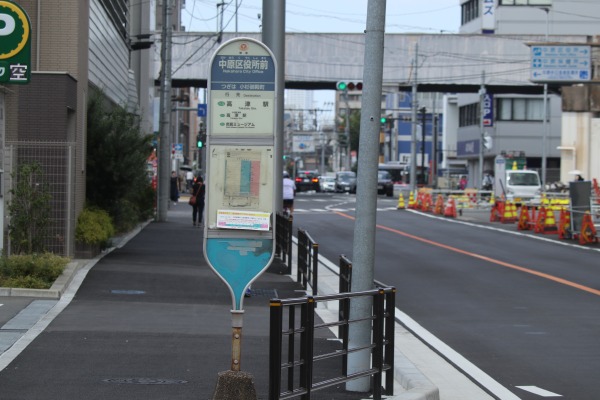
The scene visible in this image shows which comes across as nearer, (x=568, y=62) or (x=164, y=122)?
(x=164, y=122)

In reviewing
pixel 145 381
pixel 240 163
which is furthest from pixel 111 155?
pixel 240 163

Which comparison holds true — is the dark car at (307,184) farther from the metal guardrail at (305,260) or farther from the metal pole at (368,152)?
the metal pole at (368,152)

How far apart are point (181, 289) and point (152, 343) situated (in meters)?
5.74

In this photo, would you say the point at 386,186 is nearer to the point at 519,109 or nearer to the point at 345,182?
the point at 345,182

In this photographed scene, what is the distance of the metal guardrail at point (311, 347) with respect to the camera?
281 inches

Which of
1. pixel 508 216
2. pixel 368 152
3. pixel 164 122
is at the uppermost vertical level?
pixel 164 122

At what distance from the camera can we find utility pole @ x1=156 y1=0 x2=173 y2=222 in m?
37.8

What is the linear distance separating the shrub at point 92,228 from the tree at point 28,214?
2.35m

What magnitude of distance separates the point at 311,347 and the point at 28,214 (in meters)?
11.2

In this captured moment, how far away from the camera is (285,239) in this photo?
2175cm

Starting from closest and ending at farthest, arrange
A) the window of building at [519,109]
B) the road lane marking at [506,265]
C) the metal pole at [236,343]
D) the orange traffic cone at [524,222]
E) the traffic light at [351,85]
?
1. the metal pole at [236,343]
2. the road lane marking at [506,265]
3. the orange traffic cone at [524,222]
4. the traffic light at [351,85]
5. the window of building at [519,109]

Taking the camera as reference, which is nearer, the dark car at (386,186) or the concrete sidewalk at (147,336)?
the concrete sidewalk at (147,336)

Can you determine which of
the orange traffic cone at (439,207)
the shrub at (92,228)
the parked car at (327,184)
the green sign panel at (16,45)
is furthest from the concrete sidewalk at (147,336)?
the parked car at (327,184)

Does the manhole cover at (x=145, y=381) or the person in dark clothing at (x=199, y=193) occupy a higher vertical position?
the person in dark clothing at (x=199, y=193)
